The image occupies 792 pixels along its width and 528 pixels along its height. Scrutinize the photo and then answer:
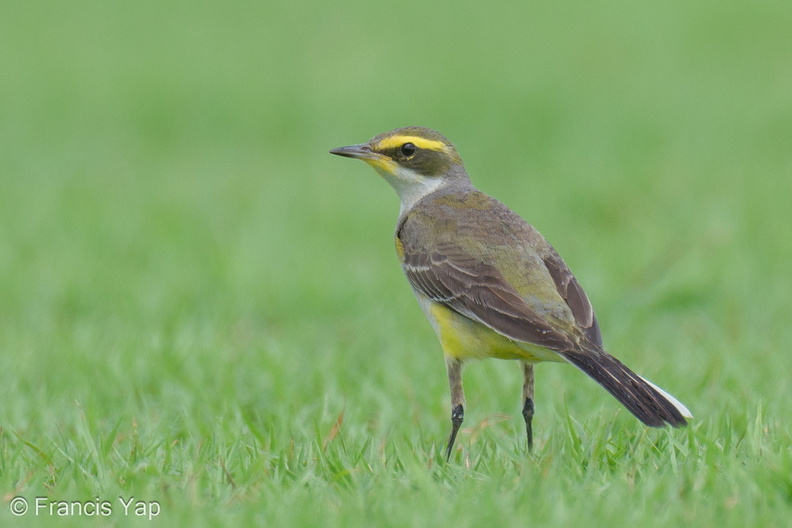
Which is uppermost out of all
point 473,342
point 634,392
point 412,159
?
point 412,159

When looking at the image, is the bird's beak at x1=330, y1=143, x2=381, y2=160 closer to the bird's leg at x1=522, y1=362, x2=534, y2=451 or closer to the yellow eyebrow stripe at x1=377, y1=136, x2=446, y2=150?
the yellow eyebrow stripe at x1=377, y1=136, x2=446, y2=150

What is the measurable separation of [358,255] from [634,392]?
663cm

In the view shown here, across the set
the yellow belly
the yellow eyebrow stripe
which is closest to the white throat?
the yellow eyebrow stripe

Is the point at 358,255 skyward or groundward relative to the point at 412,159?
groundward

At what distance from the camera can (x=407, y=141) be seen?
7.09 m

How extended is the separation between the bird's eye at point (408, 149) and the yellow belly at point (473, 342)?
1.16 meters

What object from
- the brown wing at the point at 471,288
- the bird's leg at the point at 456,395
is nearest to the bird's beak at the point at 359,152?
the brown wing at the point at 471,288

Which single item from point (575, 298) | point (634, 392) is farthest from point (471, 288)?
point (634, 392)

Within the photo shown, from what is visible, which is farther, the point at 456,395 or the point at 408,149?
the point at 408,149

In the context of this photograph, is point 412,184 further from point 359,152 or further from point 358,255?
point 358,255

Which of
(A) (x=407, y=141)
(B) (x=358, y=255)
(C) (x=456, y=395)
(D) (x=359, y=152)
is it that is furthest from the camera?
(B) (x=358, y=255)

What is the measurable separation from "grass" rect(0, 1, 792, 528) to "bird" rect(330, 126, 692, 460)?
0.34 m

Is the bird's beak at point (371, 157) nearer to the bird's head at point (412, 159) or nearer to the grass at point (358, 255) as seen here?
the bird's head at point (412, 159)

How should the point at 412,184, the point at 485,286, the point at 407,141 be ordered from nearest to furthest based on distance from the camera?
the point at 485,286, the point at 407,141, the point at 412,184
